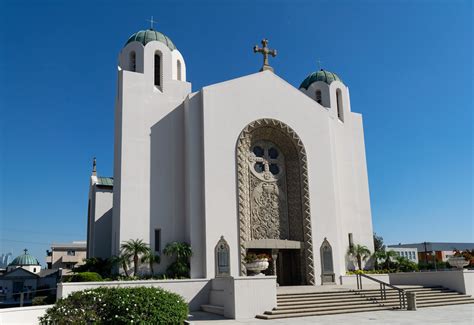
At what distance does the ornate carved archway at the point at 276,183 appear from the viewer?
22.2 metres

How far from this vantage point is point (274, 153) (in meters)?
24.4

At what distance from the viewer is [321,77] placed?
28.5 meters

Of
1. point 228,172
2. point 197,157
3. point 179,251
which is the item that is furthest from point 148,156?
point 179,251

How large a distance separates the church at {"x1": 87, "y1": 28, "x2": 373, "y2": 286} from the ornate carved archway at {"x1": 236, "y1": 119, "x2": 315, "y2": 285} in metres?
0.05

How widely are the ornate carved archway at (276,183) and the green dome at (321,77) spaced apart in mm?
6461

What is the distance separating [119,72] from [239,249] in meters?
11.2

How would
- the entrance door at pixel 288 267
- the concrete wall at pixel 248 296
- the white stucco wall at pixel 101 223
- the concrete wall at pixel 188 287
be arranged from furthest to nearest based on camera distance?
the white stucco wall at pixel 101 223
the entrance door at pixel 288 267
the concrete wall at pixel 188 287
the concrete wall at pixel 248 296

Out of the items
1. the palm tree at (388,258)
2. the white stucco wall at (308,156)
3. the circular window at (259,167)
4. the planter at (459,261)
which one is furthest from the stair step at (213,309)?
the palm tree at (388,258)

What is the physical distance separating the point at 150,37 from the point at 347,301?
16959 millimetres

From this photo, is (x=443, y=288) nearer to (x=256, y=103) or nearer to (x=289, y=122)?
(x=289, y=122)

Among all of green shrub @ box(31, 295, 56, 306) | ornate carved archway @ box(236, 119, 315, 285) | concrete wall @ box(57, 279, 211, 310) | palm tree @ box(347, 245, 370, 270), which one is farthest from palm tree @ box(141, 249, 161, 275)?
palm tree @ box(347, 245, 370, 270)

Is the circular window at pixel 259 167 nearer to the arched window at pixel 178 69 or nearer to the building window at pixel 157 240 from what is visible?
the building window at pixel 157 240

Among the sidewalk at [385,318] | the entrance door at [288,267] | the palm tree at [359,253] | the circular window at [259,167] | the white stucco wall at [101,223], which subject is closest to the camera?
the sidewalk at [385,318]

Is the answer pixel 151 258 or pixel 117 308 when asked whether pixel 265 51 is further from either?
pixel 117 308
